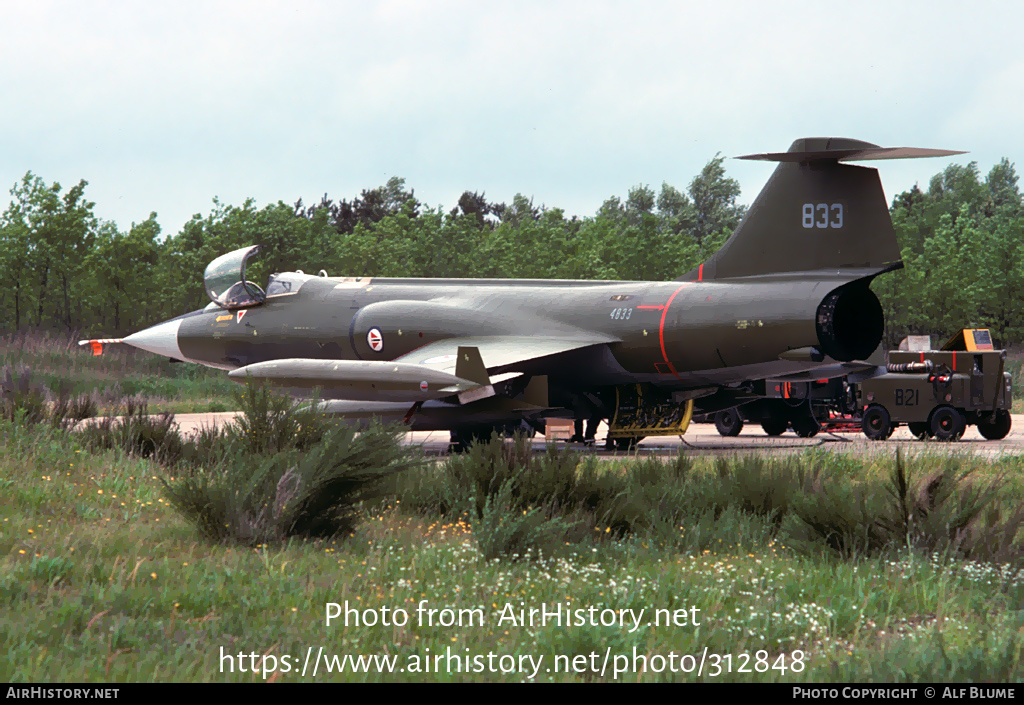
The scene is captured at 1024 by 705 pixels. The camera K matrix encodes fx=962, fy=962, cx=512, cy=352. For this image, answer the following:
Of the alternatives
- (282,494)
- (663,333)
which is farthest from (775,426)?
(282,494)

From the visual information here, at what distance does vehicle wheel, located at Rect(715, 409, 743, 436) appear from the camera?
20.2 m

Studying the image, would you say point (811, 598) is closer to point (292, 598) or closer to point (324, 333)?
point (292, 598)

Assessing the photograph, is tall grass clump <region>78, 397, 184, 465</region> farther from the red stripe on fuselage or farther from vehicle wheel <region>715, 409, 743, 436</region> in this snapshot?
vehicle wheel <region>715, 409, 743, 436</region>

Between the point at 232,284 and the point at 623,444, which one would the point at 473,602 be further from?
the point at 232,284

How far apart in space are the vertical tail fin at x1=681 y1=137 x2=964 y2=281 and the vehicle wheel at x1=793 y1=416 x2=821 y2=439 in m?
5.32

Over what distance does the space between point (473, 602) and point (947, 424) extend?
48.1 ft

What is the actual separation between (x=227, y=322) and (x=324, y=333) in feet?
7.46

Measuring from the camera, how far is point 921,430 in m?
18.4

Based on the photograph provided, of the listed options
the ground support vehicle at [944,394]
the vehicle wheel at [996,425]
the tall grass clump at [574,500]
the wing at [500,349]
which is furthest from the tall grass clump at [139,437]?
the vehicle wheel at [996,425]

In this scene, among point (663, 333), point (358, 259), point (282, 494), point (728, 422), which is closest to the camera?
point (282, 494)

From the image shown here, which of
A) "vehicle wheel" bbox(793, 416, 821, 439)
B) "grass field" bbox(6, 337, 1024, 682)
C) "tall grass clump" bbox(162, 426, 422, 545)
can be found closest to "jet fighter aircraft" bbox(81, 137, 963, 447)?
"vehicle wheel" bbox(793, 416, 821, 439)

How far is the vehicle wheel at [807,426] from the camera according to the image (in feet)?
62.3


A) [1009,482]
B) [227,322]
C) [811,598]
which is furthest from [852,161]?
[227,322]

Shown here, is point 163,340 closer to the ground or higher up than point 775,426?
higher up
